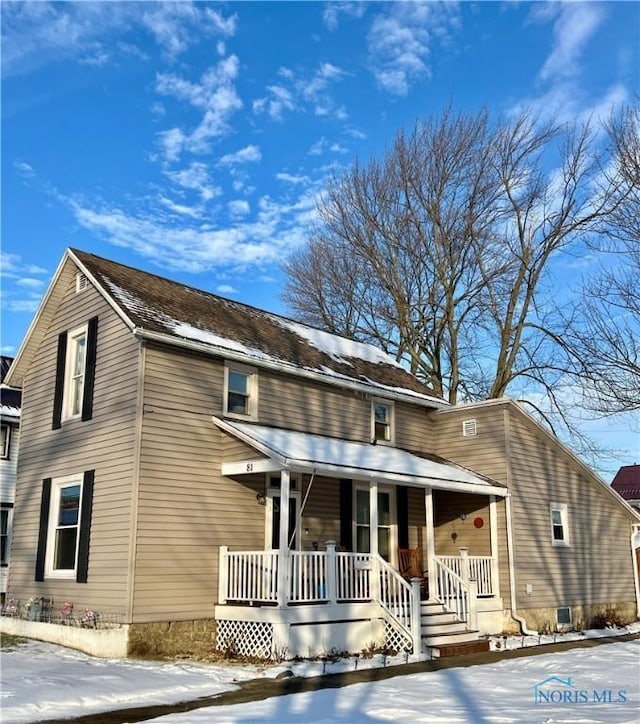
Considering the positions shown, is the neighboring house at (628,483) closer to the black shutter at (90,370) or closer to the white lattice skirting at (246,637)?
the white lattice skirting at (246,637)

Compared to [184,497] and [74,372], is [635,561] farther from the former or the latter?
[74,372]

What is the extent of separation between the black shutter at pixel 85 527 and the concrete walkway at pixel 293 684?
4.12m

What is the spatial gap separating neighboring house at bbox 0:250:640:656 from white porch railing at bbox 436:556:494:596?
0.04m

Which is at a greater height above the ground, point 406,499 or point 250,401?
point 250,401

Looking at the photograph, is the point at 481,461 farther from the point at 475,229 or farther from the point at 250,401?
the point at 475,229

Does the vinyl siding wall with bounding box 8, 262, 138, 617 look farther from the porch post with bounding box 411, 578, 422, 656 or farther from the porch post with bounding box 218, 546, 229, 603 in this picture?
the porch post with bounding box 411, 578, 422, 656

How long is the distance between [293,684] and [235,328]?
768cm

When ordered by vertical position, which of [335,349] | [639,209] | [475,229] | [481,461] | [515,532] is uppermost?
[475,229]

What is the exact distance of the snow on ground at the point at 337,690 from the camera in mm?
6957

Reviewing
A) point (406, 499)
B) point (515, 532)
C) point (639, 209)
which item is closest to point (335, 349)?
point (406, 499)

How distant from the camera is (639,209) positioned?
1562 cm

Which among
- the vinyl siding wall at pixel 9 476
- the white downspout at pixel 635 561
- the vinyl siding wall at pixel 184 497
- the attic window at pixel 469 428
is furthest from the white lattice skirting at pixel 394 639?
the vinyl siding wall at pixel 9 476

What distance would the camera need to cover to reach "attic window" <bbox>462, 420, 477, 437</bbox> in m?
16.7

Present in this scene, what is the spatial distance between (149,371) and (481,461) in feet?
26.0
